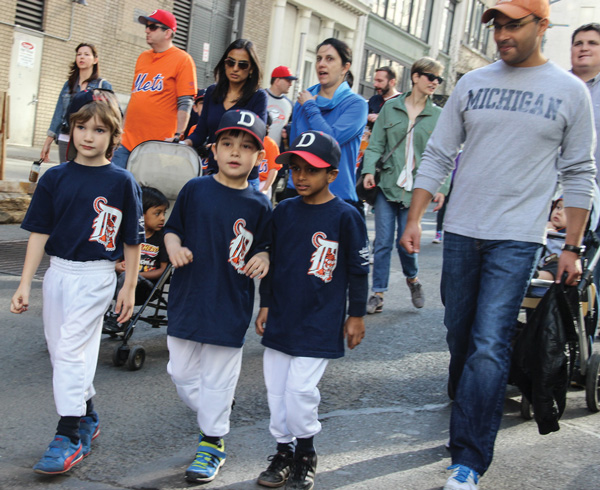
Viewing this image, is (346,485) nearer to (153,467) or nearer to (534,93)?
(153,467)

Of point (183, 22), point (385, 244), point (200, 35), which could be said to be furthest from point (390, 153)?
point (200, 35)

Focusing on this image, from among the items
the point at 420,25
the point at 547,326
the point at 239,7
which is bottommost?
the point at 547,326

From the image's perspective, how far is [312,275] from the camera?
349 centimetres

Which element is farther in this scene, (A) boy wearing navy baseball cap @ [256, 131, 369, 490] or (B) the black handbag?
(B) the black handbag

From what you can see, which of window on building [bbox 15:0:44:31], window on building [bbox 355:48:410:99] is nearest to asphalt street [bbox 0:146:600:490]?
window on building [bbox 15:0:44:31]

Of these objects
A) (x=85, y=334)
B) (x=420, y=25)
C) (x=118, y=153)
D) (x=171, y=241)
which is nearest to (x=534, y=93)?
(x=171, y=241)

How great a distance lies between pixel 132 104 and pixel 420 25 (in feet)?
107

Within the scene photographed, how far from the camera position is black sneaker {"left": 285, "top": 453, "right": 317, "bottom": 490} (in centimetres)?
339

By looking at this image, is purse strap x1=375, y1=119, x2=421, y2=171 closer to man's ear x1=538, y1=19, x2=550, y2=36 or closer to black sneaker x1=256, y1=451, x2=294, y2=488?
man's ear x1=538, y1=19, x2=550, y2=36

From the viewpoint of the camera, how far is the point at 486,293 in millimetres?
3596

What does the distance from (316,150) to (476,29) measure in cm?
4431

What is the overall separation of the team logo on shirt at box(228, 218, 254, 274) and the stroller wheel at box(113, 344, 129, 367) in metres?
1.69

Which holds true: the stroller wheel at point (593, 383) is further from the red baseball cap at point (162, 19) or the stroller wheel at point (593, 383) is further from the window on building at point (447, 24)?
the window on building at point (447, 24)

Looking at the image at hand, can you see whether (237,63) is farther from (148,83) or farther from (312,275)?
(312,275)
